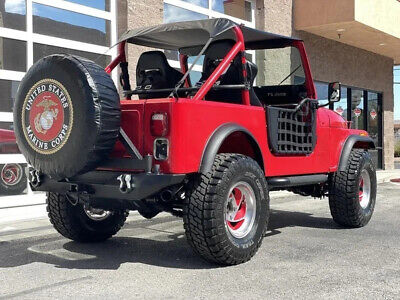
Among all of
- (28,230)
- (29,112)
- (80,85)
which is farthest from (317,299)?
(28,230)

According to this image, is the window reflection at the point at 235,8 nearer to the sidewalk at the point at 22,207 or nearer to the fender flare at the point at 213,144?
the sidewalk at the point at 22,207

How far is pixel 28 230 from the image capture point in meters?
6.38

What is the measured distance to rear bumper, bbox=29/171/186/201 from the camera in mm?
4031

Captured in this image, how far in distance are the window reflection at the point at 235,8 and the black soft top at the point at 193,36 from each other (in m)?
5.89

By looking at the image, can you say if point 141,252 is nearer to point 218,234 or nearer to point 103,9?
point 218,234

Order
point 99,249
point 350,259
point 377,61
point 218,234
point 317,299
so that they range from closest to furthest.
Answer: point 317,299 < point 218,234 < point 350,259 < point 99,249 < point 377,61

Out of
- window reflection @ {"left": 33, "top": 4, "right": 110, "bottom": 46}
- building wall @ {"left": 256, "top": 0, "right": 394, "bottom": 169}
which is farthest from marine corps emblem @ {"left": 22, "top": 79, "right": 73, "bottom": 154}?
building wall @ {"left": 256, "top": 0, "right": 394, "bottom": 169}

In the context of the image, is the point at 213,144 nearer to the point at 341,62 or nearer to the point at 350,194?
the point at 350,194

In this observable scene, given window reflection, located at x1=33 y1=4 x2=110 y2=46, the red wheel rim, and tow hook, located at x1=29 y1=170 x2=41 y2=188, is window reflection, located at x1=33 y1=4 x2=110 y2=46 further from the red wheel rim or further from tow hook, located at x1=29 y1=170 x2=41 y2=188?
tow hook, located at x1=29 y1=170 x2=41 y2=188

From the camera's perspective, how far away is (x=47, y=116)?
4.25 metres

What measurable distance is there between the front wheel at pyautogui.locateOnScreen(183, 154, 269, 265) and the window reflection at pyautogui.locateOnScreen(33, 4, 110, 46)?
5.21 m

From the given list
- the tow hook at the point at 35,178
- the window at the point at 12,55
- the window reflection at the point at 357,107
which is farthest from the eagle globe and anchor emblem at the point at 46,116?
the window reflection at the point at 357,107

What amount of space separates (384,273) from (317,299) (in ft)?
3.30

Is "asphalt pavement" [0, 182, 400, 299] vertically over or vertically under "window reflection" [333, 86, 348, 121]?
under
